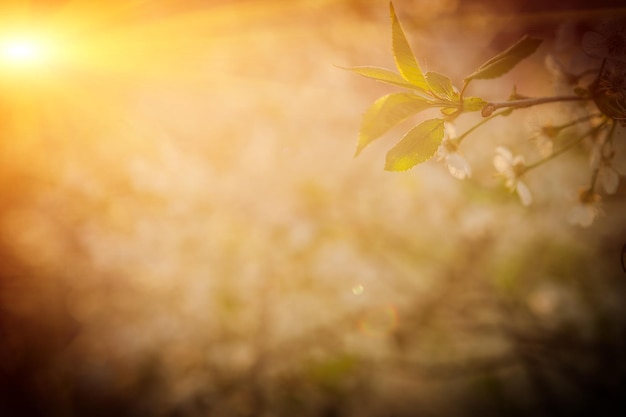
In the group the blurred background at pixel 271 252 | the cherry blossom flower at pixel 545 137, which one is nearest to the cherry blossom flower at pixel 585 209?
the cherry blossom flower at pixel 545 137

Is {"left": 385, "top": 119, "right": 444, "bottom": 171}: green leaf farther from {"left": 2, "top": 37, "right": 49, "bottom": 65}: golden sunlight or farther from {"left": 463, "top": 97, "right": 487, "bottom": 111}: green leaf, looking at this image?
{"left": 2, "top": 37, "right": 49, "bottom": 65}: golden sunlight

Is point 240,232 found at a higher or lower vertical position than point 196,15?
lower

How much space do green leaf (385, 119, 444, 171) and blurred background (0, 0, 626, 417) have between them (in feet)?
5.64

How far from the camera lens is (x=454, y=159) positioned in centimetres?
38

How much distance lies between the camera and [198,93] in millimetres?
2016

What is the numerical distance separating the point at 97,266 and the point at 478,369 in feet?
8.08

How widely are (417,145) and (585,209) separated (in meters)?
0.36

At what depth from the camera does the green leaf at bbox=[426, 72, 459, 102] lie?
0.91ft

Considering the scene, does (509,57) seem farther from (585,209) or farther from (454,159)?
(585,209)

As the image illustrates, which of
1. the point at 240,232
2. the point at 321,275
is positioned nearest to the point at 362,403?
the point at 321,275

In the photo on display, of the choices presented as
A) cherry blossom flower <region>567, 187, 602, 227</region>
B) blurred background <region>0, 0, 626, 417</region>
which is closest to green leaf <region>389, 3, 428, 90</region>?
cherry blossom flower <region>567, 187, 602, 227</region>

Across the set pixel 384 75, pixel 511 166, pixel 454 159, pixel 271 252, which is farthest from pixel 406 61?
pixel 271 252

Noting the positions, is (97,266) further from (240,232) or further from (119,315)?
(240,232)

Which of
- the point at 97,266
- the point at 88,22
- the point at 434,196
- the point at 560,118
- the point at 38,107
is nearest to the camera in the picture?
the point at 560,118
